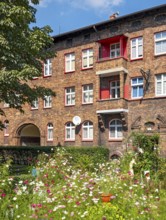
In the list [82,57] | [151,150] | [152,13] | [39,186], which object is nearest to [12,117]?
[82,57]

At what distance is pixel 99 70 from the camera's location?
2538 centimetres

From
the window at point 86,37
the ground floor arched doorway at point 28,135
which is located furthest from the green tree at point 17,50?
the ground floor arched doorway at point 28,135

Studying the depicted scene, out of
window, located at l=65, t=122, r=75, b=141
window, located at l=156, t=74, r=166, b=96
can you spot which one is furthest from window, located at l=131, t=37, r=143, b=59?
window, located at l=65, t=122, r=75, b=141

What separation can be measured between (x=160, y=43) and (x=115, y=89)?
5046 mm

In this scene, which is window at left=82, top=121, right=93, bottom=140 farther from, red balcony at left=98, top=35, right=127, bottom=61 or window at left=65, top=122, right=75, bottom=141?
red balcony at left=98, top=35, right=127, bottom=61

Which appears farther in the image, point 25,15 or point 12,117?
point 12,117

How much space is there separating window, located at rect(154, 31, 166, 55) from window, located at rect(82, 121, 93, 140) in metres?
8.00

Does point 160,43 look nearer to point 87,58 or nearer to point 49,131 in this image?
point 87,58

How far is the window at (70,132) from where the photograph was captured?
27.8m

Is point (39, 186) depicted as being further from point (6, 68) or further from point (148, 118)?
point (148, 118)

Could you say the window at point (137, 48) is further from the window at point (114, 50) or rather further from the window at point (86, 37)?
the window at point (86, 37)

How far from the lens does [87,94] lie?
27359mm

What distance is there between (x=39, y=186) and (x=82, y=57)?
21163 millimetres

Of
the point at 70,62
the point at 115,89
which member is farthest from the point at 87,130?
the point at 70,62
